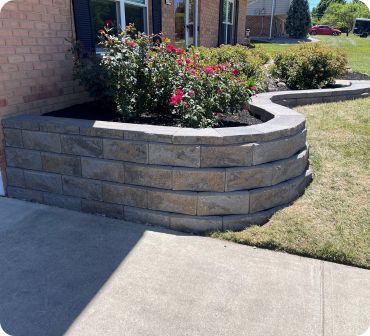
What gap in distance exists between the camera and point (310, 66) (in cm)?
768

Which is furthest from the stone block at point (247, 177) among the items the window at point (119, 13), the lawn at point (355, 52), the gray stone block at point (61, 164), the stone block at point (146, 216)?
the lawn at point (355, 52)

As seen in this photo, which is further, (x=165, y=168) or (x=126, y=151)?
(x=126, y=151)

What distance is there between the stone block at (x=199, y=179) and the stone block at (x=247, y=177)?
8cm

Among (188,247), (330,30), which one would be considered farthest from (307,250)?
(330,30)

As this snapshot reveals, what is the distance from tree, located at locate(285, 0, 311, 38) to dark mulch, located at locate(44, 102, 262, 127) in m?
32.6

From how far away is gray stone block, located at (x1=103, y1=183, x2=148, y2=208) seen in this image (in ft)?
11.3

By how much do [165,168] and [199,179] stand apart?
336mm

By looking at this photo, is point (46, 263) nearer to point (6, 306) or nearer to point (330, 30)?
point (6, 306)

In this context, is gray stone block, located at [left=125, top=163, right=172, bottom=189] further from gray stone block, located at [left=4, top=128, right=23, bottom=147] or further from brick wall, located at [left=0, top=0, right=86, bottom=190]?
brick wall, located at [left=0, top=0, right=86, bottom=190]

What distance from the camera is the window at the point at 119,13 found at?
529 centimetres

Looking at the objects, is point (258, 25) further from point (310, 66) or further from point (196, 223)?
point (196, 223)

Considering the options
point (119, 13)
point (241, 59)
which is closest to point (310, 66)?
point (241, 59)

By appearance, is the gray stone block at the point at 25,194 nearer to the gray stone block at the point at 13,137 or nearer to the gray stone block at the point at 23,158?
the gray stone block at the point at 23,158

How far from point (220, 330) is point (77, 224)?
6.17 ft
